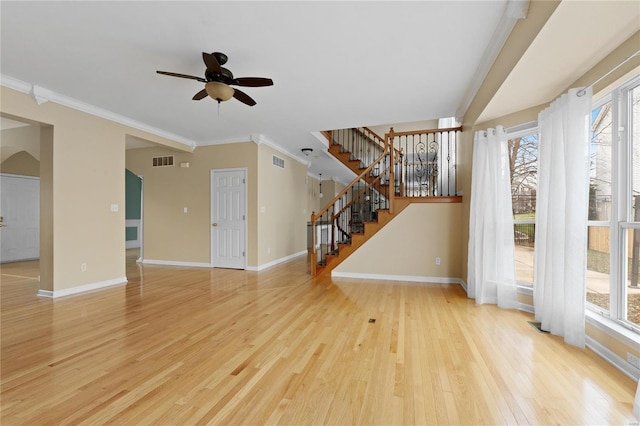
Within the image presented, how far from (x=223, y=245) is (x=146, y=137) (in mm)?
2603

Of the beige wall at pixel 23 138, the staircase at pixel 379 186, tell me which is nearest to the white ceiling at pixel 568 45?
the staircase at pixel 379 186

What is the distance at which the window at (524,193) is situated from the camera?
11.4 feet

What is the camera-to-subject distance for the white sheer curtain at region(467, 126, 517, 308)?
11.3ft

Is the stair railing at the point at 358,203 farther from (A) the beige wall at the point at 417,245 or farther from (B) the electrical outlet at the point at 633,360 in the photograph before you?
(B) the electrical outlet at the point at 633,360

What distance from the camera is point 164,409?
164cm

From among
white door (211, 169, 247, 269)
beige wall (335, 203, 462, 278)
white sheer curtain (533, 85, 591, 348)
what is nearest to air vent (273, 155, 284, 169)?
white door (211, 169, 247, 269)

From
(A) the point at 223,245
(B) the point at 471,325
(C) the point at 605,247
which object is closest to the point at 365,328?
(B) the point at 471,325

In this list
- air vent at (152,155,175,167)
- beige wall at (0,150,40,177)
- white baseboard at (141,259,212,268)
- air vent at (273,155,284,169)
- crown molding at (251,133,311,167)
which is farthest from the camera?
beige wall at (0,150,40,177)

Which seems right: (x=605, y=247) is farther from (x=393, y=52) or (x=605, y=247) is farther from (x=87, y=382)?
(x=87, y=382)

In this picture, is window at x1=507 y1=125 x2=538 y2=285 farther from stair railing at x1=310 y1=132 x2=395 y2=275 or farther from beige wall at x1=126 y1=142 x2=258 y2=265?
beige wall at x1=126 y1=142 x2=258 y2=265

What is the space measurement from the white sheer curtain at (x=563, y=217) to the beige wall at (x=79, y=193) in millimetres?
6097

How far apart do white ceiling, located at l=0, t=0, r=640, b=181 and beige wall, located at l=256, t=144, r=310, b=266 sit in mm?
1873

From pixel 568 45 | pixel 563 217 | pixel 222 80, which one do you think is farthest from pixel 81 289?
pixel 568 45

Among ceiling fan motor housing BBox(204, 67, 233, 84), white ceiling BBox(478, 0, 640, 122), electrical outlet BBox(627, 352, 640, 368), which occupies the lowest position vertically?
electrical outlet BBox(627, 352, 640, 368)
